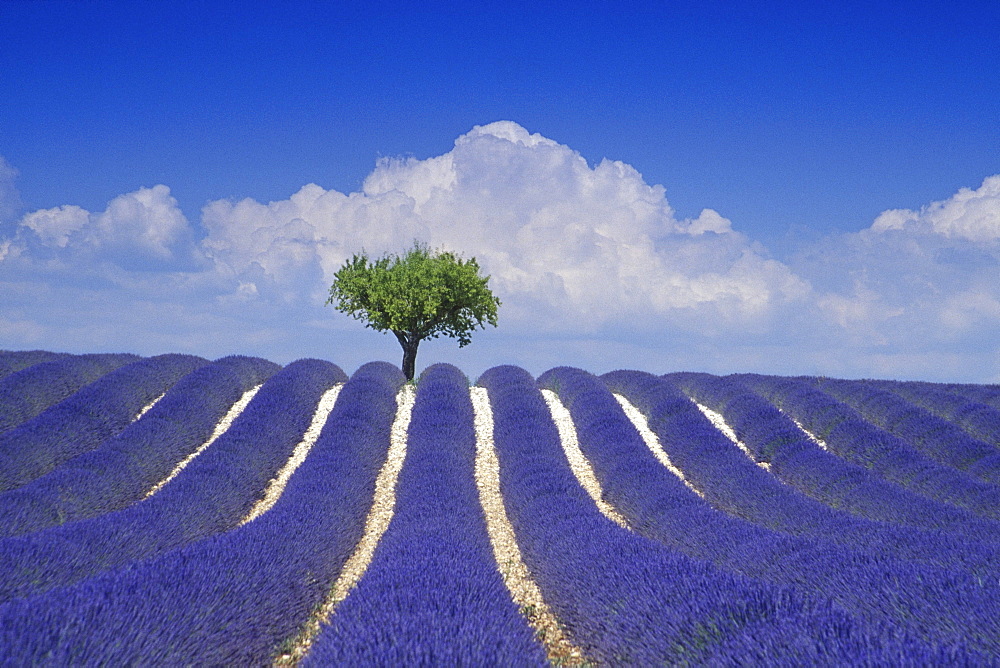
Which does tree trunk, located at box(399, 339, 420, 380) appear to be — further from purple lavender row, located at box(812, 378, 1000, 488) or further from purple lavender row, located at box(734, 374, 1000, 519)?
purple lavender row, located at box(812, 378, 1000, 488)

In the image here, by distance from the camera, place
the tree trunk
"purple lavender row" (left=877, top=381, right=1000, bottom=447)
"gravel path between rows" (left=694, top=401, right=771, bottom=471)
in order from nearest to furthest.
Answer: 1. "gravel path between rows" (left=694, top=401, right=771, bottom=471)
2. "purple lavender row" (left=877, top=381, right=1000, bottom=447)
3. the tree trunk

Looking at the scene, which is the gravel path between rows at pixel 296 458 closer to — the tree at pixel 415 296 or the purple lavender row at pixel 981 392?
the tree at pixel 415 296

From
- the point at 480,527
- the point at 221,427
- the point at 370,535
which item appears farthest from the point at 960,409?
the point at 221,427

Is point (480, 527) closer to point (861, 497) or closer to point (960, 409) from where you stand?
point (861, 497)

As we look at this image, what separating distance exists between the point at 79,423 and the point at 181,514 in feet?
14.2

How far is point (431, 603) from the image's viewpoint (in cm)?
351

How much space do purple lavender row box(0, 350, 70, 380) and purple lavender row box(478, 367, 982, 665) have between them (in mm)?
11637

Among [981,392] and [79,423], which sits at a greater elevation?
[981,392]

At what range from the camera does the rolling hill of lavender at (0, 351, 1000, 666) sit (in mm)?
3277

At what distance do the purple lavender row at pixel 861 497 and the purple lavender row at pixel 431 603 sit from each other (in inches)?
116

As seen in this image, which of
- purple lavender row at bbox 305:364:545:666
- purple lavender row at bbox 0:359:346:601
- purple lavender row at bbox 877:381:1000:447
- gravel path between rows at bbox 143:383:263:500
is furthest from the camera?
purple lavender row at bbox 877:381:1000:447

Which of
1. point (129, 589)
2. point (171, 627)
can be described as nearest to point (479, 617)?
point (171, 627)

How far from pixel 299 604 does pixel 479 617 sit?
180 cm

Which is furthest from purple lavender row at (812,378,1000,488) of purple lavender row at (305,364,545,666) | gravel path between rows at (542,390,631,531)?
purple lavender row at (305,364,545,666)
